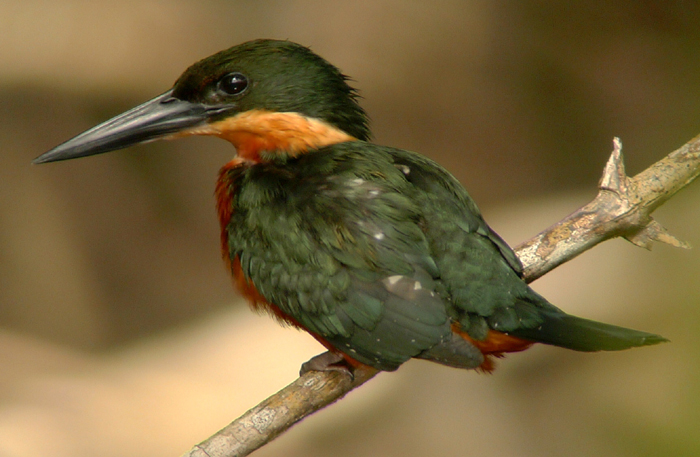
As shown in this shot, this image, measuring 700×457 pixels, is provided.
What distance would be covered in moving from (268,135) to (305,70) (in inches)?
7.8

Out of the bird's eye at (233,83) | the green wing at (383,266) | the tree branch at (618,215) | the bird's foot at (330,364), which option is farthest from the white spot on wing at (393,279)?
the bird's eye at (233,83)

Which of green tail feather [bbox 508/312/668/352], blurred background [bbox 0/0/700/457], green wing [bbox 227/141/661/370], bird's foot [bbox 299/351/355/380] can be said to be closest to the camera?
green tail feather [bbox 508/312/668/352]

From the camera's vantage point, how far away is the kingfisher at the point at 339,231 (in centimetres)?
148

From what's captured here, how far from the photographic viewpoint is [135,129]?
1.83 meters

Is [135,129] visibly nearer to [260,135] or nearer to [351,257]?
[260,135]

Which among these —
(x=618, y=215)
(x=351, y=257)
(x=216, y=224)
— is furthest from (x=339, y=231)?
(x=216, y=224)

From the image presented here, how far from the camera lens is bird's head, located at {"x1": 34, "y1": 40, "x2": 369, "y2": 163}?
177 centimetres


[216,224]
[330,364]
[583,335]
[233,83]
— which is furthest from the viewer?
[216,224]

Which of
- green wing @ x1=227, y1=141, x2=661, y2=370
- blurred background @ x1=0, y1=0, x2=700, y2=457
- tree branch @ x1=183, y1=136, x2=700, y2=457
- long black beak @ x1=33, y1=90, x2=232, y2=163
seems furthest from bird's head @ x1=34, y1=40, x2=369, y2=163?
blurred background @ x1=0, y1=0, x2=700, y2=457

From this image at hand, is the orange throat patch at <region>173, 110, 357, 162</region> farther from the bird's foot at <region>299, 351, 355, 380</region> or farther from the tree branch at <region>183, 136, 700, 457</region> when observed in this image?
the tree branch at <region>183, 136, 700, 457</region>

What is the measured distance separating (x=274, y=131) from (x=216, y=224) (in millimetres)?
1896

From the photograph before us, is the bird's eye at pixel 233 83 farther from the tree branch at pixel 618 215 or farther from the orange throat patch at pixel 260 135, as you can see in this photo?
the tree branch at pixel 618 215

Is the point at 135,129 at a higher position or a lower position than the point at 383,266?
higher

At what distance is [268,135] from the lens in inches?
70.4
